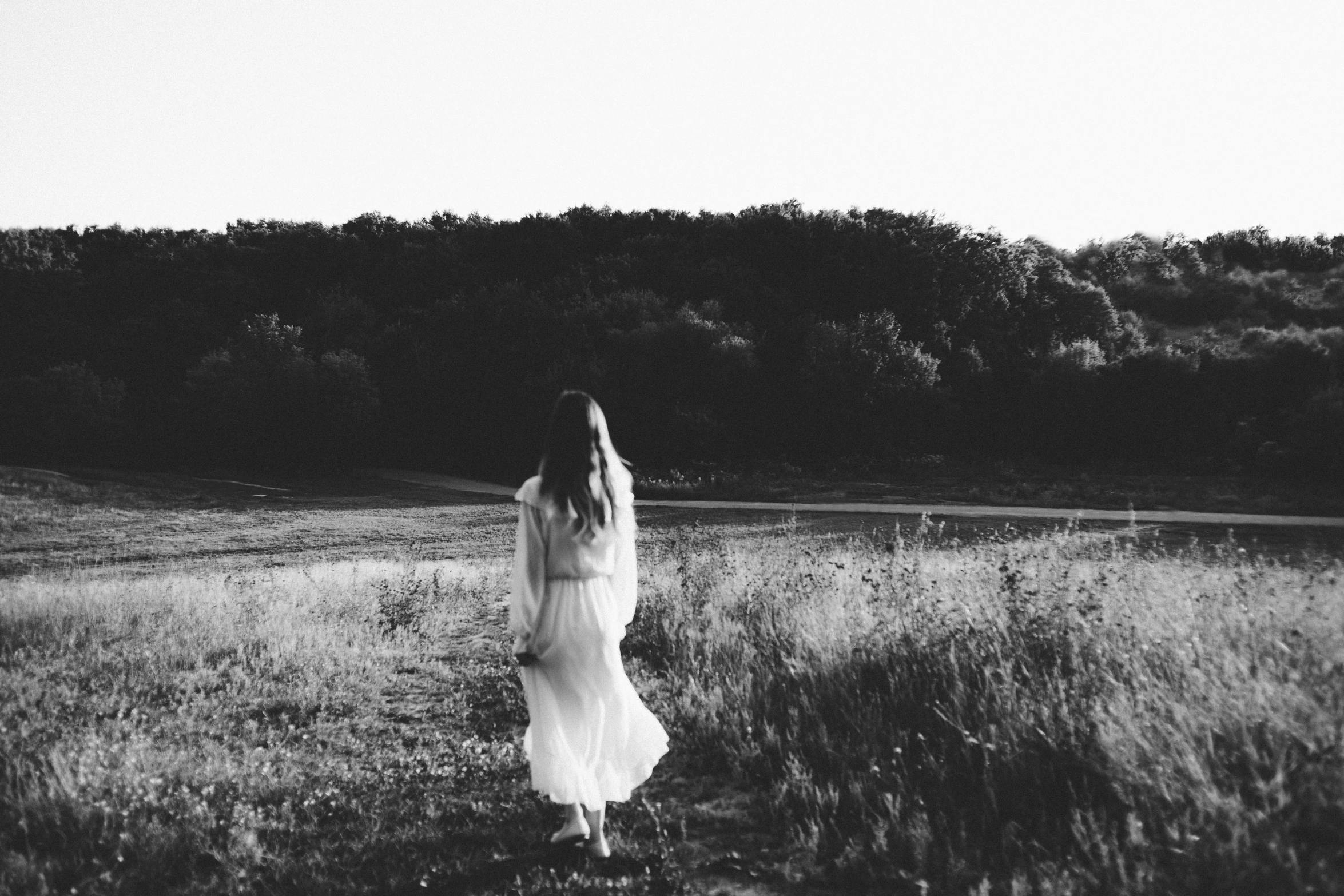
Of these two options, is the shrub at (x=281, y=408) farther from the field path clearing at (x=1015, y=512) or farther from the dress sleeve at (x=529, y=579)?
the dress sleeve at (x=529, y=579)

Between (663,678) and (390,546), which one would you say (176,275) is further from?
(663,678)

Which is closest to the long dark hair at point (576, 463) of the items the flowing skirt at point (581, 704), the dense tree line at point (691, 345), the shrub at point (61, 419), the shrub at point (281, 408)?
the flowing skirt at point (581, 704)

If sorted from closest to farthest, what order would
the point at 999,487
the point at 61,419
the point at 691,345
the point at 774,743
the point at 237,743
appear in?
the point at 774,743, the point at 237,743, the point at 999,487, the point at 691,345, the point at 61,419

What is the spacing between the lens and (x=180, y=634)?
8.00 metres

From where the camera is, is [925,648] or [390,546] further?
[390,546]

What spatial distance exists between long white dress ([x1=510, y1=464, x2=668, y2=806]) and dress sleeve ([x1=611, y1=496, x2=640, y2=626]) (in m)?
0.01

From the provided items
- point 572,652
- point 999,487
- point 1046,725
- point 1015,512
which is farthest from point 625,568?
point 999,487

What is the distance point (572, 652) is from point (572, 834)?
3.03 feet

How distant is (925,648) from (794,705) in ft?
3.22

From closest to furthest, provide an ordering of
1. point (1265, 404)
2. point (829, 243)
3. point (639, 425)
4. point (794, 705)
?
1. point (794, 705)
2. point (1265, 404)
3. point (639, 425)
4. point (829, 243)

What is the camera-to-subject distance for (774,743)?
189 inches

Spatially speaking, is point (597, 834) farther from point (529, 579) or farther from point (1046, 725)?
point (1046, 725)

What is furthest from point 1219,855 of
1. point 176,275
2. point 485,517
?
point 176,275

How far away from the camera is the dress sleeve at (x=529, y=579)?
4.01 m
